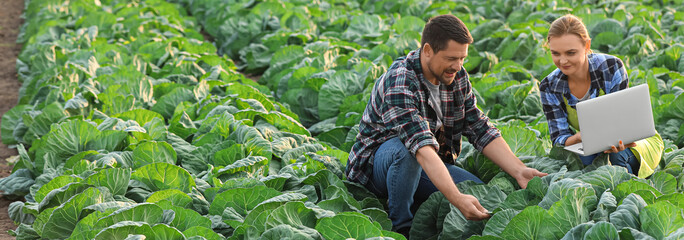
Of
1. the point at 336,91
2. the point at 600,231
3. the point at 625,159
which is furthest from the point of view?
the point at 336,91

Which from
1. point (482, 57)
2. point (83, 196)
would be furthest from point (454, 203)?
point (482, 57)

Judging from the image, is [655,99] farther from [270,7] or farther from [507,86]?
[270,7]

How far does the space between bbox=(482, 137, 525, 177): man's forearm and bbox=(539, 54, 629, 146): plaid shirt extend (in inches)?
11.4

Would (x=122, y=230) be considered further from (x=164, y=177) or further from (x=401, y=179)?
(x=401, y=179)

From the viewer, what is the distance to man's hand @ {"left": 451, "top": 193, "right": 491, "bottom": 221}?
3414 mm

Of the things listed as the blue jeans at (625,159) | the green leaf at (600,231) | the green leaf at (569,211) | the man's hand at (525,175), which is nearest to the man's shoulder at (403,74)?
the man's hand at (525,175)

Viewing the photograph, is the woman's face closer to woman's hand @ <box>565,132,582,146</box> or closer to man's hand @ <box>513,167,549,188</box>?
woman's hand @ <box>565,132,582,146</box>

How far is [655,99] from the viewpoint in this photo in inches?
210

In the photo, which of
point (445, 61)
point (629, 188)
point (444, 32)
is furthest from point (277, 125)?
point (629, 188)

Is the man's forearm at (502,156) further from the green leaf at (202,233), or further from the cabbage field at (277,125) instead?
the green leaf at (202,233)

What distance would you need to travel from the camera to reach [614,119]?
365cm

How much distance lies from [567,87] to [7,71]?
7.07 meters

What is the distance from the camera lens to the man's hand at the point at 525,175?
3.84 meters

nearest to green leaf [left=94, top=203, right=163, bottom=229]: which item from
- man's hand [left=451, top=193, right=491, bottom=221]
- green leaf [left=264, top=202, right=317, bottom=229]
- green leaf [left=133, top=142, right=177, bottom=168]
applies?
green leaf [left=264, top=202, right=317, bottom=229]
